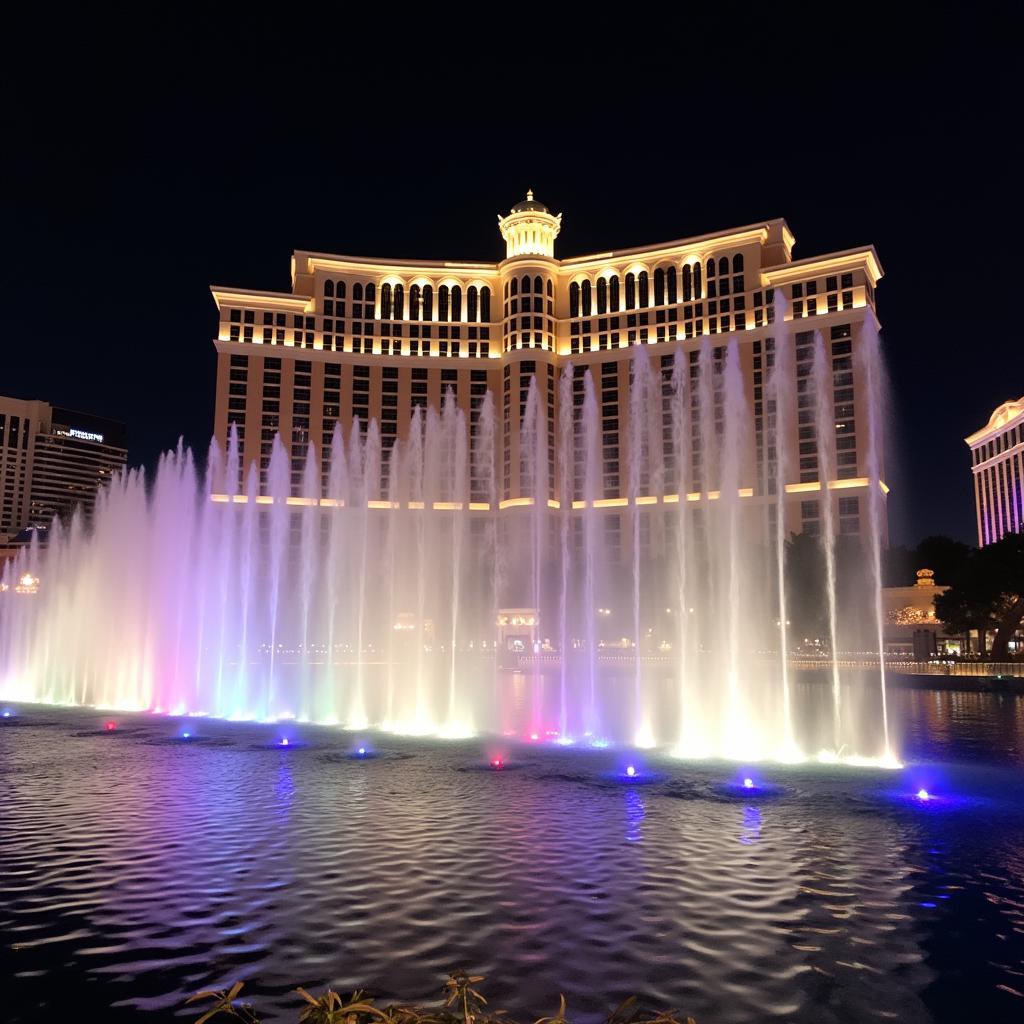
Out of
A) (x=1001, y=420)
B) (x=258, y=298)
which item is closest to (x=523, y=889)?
(x=258, y=298)

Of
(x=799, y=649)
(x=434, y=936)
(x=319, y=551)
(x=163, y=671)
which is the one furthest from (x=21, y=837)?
(x=319, y=551)

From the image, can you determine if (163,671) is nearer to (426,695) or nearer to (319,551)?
(426,695)

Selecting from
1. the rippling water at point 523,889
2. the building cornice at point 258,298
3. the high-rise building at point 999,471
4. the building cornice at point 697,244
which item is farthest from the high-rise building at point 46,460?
the rippling water at point 523,889

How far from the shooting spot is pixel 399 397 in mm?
104188

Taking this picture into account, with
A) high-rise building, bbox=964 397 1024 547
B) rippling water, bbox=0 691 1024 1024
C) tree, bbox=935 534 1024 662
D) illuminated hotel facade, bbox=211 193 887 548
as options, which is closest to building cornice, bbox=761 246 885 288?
illuminated hotel facade, bbox=211 193 887 548

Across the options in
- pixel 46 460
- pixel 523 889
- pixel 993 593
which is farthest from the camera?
pixel 46 460

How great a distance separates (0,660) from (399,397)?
65.8 metres

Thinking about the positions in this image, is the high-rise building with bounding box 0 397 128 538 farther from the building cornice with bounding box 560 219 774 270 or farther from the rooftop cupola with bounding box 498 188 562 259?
the building cornice with bounding box 560 219 774 270

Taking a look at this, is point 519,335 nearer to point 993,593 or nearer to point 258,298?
point 258,298

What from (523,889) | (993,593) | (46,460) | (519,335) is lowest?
(523,889)

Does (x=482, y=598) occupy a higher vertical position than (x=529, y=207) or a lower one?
lower

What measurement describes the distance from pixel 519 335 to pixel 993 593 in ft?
214

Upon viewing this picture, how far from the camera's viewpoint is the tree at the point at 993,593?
1918 inches

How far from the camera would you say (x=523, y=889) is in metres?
8.34
